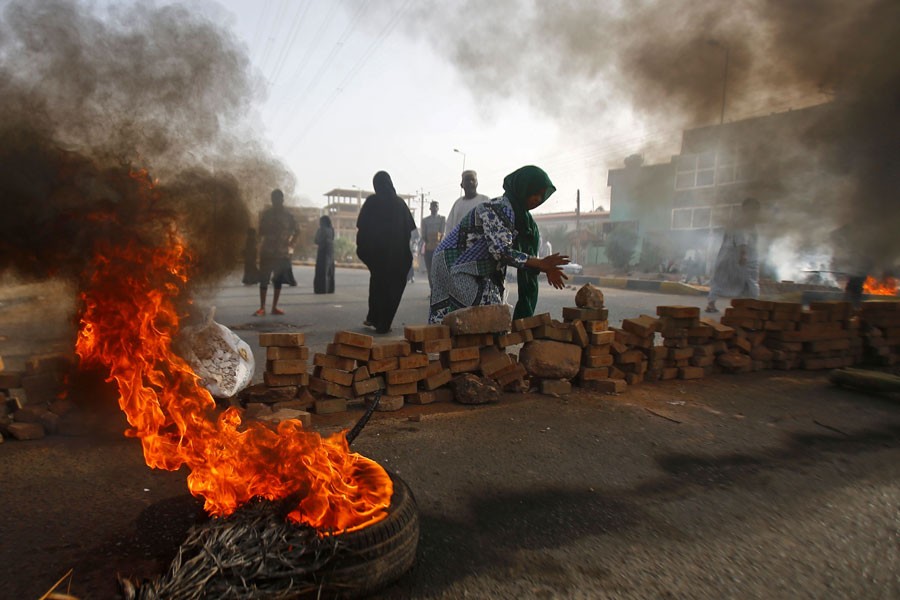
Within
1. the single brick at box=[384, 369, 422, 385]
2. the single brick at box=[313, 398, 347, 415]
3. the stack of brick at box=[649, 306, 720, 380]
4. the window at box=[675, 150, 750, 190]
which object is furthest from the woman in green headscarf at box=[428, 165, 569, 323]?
the window at box=[675, 150, 750, 190]

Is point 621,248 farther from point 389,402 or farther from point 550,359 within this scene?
point 389,402

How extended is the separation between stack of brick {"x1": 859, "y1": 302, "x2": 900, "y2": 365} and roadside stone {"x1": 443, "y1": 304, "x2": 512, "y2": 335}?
4.52 metres

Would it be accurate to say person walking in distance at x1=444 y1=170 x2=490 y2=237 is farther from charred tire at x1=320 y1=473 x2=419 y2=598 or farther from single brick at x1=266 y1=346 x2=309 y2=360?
charred tire at x1=320 y1=473 x2=419 y2=598

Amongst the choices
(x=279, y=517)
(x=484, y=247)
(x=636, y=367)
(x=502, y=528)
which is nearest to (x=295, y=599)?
(x=279, y=517)

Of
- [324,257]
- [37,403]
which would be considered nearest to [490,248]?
[37,403]

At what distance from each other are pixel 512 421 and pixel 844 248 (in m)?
6.38

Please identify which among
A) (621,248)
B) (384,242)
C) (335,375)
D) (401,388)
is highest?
(621,248)

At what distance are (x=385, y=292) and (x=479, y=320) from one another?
3.34m

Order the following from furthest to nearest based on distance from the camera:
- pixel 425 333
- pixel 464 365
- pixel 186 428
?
pixel 464 365
pixel 425 333
pixel 186 428

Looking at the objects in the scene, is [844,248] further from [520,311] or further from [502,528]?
[502,528]

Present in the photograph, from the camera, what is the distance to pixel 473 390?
4180 millimetres

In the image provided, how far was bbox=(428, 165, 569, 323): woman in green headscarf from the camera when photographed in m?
4.29

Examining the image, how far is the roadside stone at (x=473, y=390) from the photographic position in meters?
4.17

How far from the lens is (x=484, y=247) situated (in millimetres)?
4422
